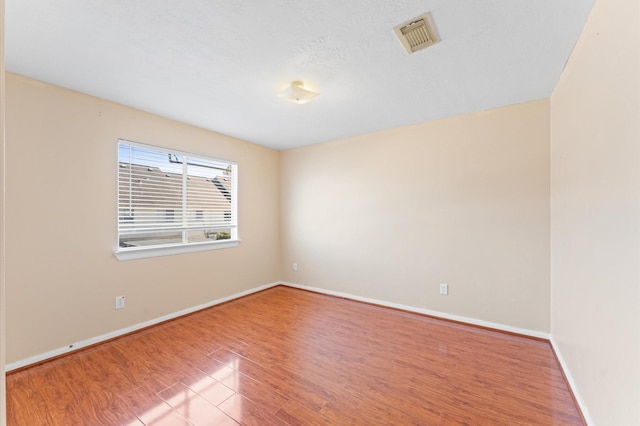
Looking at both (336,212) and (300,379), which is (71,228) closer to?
(300,379)

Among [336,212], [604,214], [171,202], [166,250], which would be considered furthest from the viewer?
[336,212]

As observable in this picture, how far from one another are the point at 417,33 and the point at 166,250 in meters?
3.12

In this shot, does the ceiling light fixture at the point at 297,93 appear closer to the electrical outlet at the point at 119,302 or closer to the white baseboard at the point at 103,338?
the electrical outlet at the point at 119,302

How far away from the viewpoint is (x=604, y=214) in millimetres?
1298

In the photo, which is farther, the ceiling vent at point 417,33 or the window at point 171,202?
the window at point 171,202

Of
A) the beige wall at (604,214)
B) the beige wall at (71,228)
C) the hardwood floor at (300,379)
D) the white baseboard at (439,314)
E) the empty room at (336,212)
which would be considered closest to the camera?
the beige wall at (604,214)

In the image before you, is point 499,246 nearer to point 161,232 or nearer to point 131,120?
point 161,232

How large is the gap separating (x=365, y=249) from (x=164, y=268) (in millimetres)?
2491

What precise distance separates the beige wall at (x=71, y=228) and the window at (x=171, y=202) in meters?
0.11

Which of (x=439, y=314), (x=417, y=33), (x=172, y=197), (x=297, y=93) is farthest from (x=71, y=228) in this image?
(x=439, y=314)

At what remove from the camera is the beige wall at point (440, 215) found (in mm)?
2521

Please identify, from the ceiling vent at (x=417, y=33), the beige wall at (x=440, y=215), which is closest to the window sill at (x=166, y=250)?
the beige wall at (x=440, y=215)

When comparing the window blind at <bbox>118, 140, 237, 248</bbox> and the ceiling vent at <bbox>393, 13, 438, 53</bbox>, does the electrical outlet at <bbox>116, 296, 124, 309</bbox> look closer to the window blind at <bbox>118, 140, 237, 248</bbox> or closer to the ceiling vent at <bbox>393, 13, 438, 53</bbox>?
the window blind at <bbox>118, 140, 237, 248</bbox>

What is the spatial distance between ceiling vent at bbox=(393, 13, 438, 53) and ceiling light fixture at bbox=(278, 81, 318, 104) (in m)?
0.84
